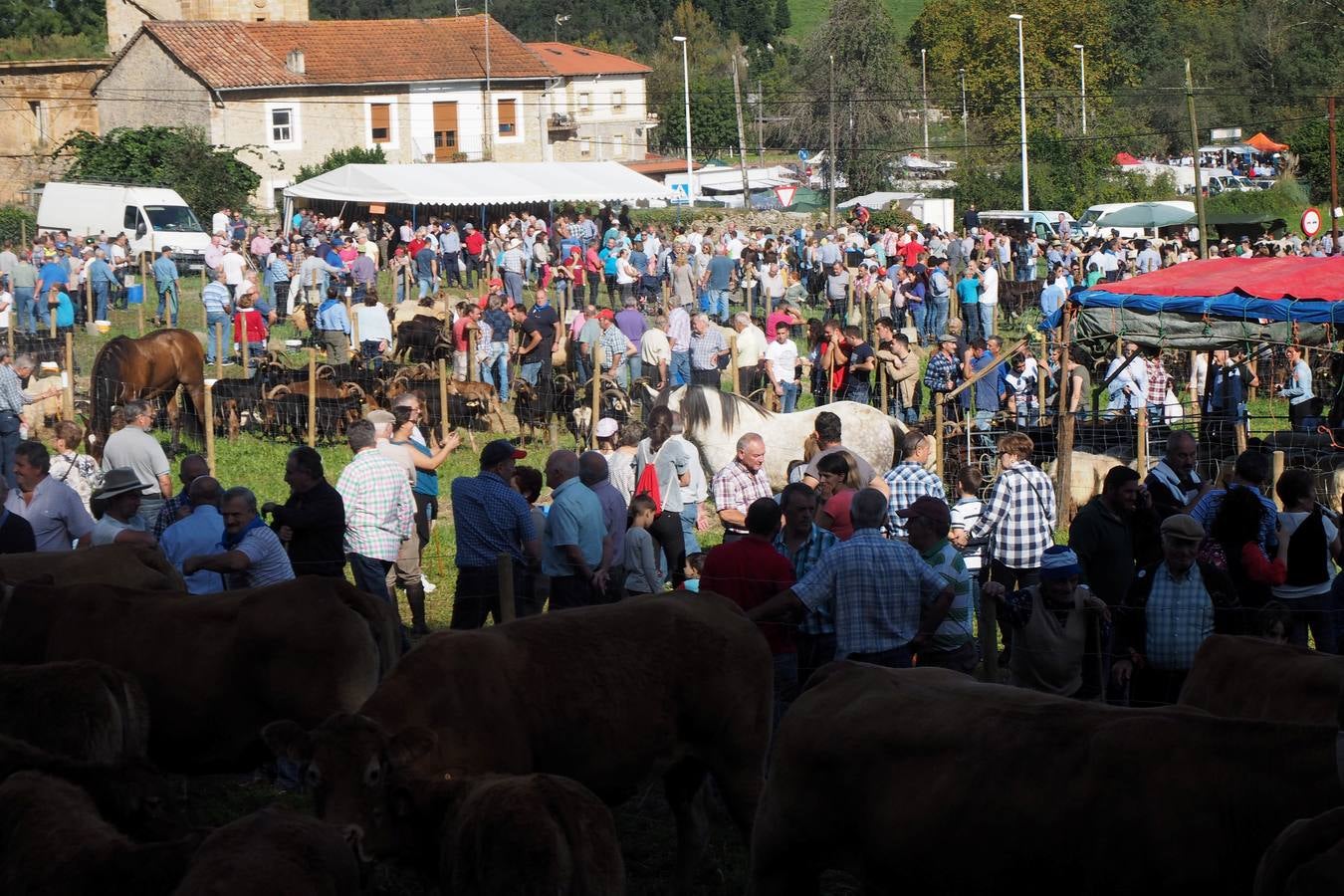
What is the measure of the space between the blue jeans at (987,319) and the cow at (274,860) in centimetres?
2347

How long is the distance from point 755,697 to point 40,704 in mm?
3069

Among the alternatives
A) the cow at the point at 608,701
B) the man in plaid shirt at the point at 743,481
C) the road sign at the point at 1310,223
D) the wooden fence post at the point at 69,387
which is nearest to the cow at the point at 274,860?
the cow at the point at 608,701

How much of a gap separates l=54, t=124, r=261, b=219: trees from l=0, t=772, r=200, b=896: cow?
134 ft

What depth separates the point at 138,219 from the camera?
119 ft

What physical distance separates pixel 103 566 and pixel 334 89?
50.6 meters

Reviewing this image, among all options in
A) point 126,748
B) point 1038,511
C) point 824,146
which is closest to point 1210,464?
point 1038,511

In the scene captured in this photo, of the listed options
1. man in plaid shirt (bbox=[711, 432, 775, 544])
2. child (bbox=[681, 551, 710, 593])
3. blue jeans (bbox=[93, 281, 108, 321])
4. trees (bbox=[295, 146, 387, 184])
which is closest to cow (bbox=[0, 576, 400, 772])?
child (bbox=[681, 551, 710, 593])

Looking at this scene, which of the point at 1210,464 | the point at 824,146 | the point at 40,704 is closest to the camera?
the point at 40,704

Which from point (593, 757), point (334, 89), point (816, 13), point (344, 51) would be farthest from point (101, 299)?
point (816, 13)

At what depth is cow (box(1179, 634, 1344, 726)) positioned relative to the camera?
6387mm

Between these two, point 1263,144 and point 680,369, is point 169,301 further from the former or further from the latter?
point 1263,144

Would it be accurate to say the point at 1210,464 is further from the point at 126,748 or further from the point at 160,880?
the point at 160,880

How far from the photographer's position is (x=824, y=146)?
70.6 metres

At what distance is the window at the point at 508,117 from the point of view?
61312 mm
